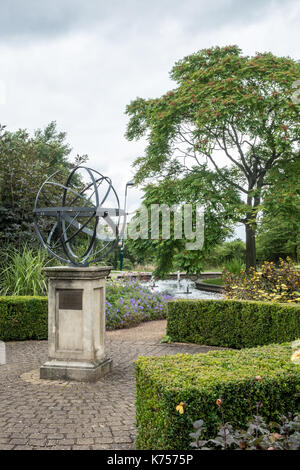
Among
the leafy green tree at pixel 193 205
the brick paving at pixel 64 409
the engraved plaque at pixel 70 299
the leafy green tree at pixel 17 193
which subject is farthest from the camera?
the leafy green tree at pixel 193 205

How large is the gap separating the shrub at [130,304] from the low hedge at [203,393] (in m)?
6.27

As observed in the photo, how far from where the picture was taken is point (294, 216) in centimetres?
1420

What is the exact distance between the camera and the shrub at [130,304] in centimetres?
980

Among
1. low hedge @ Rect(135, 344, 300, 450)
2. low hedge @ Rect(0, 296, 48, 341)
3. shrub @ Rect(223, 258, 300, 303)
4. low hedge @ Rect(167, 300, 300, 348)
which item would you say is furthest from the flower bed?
low hedge @ Rect(135, 344, 300, 450)

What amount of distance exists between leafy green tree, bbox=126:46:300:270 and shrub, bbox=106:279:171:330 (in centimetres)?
449

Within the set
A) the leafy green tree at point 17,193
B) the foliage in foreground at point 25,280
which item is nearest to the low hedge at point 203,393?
the foliage in foreground at point 25,280

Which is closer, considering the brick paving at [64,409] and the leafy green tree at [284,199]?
the brick paving at [64,409]

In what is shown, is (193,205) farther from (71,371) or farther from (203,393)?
(203,393)

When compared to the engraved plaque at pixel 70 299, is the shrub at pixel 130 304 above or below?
below

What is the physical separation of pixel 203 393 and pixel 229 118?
47.7ft

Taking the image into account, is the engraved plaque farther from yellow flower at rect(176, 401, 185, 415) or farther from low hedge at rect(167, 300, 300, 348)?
yellow flower at rect(176, 401, 185, 415)

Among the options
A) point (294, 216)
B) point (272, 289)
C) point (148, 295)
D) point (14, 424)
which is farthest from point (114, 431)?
point (294, 216)

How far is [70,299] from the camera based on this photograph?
5723 mm

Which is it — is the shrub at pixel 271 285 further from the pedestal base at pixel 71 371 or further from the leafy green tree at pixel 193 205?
the pedestal base at pixel 71 371
